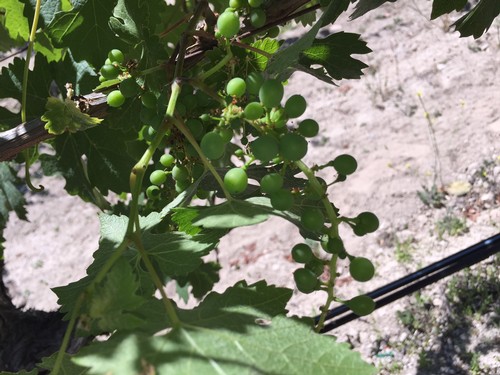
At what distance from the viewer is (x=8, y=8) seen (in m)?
1.62

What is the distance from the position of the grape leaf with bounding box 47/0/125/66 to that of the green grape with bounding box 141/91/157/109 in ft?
0.97

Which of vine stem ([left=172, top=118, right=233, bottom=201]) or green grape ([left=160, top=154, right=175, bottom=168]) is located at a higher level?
vine stem ([left=172, top=118, right=233, bottom=201])

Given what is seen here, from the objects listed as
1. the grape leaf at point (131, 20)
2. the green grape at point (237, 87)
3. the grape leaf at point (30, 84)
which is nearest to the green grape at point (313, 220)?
the green grape at point (237, 87)

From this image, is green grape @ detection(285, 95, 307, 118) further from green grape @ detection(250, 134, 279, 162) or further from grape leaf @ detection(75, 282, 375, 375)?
grape leaf @ detection(75, 282, 375, 375)

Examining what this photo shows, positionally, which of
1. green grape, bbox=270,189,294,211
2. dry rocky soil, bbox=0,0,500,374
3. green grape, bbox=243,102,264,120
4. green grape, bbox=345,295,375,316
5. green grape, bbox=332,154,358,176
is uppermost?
green grape, bbox=243,102,264,120

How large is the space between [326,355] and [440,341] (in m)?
1.85

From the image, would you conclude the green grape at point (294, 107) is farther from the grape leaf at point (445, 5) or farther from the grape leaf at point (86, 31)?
the grape leaf at point (86, 31)

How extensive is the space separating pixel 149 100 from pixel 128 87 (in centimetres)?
4

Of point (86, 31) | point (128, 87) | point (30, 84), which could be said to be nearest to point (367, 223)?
point (128, 87)

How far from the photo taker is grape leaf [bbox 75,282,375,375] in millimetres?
724

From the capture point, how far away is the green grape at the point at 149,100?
1.15 metres

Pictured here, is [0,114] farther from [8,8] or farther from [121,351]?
[121,351]

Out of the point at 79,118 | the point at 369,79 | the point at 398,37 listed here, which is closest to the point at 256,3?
the point at 79,118

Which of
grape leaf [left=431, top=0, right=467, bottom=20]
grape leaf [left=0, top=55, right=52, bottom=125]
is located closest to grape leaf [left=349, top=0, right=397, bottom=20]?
A: grape leaf [left=431, top=0, right=467, bottom=20]
